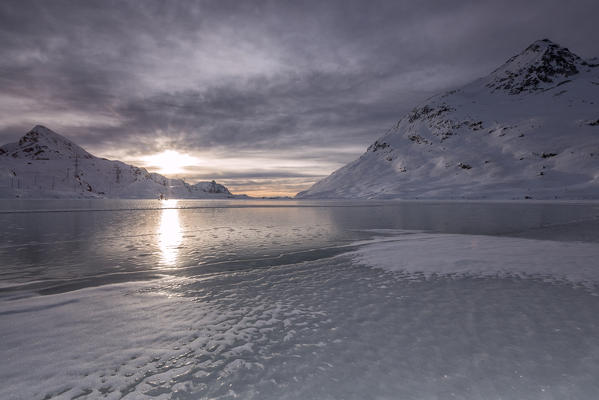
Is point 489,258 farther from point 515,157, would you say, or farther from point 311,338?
point 515,157

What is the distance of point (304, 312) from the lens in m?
5.88

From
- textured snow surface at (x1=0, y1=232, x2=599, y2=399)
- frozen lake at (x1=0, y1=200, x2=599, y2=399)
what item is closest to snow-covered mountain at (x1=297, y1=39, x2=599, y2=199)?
frozen lake at (x1=0, y1=200, x2=599, y2=399)

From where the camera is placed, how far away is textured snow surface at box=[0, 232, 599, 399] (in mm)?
3562

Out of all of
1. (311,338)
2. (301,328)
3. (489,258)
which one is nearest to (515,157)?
(489,258)

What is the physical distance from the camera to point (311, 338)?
477 cm

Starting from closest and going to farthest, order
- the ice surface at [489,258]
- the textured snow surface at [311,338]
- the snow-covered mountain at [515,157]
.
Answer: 1. the textured snow surface at [311,338]
2. the ice surface at [489,258]
3. the snow-covered mountain at [515,157]

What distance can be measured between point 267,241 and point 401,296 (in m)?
8.90

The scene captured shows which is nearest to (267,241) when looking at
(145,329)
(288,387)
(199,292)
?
(199,292)

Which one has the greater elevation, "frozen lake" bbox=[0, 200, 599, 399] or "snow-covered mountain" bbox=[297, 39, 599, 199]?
"snow-covered mountain" bbox=[297, 39, 599, 199]

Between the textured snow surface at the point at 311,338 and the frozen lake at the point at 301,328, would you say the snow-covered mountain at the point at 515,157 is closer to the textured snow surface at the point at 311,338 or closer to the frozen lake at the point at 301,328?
the frozen lake at the point at 301,328

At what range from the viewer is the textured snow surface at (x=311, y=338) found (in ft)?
11.7

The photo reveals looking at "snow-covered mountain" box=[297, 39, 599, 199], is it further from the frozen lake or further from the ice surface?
the frozen lake

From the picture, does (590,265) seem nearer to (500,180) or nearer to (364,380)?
(364,380)

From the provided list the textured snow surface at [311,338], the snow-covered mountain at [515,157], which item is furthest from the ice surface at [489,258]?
the snow-covered mountain at [515,157]
